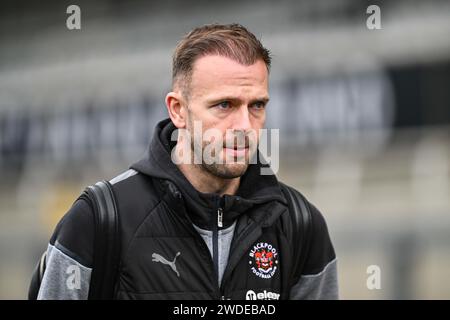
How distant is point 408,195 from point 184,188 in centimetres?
846

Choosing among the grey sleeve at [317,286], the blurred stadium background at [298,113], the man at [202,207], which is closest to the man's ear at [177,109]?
the man at [202,207]

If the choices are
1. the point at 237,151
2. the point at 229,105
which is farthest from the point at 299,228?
the point at 229,105

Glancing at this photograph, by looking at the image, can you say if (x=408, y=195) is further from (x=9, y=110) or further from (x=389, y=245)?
(x=9, y=110)

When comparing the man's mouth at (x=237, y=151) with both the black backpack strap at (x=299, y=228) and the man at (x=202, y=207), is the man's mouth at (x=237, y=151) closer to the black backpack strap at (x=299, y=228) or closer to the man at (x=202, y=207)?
the man at (x=202, y=207)

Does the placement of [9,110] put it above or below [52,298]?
above

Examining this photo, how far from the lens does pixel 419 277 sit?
920 centimetres

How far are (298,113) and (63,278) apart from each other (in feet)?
31.6

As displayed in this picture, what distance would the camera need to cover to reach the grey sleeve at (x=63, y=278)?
2.51 meters

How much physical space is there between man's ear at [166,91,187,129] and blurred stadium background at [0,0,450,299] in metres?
6.63

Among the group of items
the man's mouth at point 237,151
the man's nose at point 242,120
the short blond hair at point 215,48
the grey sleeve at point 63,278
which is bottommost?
the grey sleeve at point 63,278

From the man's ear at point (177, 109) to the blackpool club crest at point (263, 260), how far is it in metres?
0.55

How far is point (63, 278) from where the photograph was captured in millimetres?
2557
